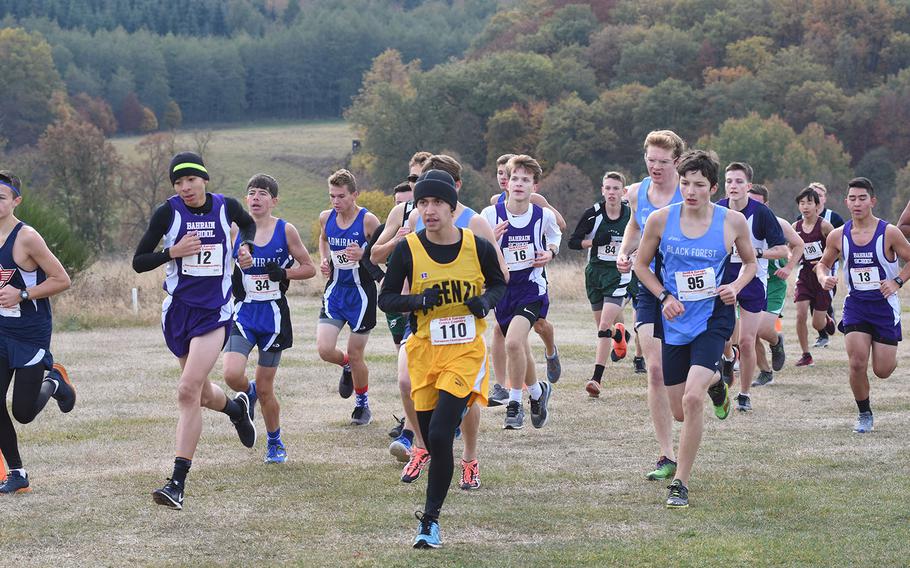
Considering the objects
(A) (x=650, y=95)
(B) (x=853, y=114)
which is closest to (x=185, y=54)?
(A) (x=650, y=95)

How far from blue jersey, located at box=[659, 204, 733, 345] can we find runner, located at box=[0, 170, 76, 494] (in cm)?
397

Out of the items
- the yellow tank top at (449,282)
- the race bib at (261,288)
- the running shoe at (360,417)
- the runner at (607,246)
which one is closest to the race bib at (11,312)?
the race bib at (261,288)

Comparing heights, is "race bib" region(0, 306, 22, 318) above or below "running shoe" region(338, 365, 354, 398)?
above

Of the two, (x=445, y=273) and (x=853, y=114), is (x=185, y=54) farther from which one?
(x=445, y=273)

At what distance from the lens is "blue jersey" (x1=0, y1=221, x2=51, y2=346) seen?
26.7 ft

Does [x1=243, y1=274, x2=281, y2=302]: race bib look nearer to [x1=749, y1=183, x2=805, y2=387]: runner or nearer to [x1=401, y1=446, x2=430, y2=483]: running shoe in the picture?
[x1=401, y1=446, x2=430, y2=483]: running shoe

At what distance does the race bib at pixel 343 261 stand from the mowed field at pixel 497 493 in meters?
1.49

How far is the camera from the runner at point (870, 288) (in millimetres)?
10078

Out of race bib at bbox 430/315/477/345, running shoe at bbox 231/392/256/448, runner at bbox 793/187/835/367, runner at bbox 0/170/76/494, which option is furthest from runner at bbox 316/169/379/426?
runner at bbox 793/187/835/367

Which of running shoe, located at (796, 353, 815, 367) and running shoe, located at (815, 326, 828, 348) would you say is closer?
running shoe, located at (796, 353, 815, 367)

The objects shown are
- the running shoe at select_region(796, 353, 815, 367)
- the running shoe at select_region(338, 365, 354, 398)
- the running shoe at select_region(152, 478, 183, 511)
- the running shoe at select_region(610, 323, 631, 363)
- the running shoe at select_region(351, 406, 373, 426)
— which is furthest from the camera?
the running shoe at select_region(796, 353, 815, 367)

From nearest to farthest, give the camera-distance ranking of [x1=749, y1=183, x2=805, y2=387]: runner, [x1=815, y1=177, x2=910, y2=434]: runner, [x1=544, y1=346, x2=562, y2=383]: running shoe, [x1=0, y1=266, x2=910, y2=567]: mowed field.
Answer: [x1=0, y1=266, x2=910, y2=567]: mowed field → [x1=815, y1=177, x2=910, y2=434]: runner → [x1=749, y1=183, x2=805, y2=387]: runner → [x1=544, y1=346, x2=562, y2=383]: running shoe

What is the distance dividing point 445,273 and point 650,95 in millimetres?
77586

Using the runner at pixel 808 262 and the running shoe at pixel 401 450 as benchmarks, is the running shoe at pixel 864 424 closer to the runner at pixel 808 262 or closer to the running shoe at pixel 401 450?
the running shoe at pixel 401 450
